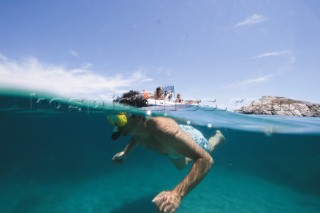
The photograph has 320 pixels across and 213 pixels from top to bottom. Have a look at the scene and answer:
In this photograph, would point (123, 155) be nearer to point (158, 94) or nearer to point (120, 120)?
point (120, 120)

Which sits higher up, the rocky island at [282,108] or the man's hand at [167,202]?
the rocky island at [282,108]

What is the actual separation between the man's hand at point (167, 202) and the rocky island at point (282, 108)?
17955mm

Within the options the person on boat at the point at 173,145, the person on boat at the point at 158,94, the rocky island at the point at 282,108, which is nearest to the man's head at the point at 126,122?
the person on boat at the point at 173,145

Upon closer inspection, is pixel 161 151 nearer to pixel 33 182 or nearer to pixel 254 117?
pixel 254 117

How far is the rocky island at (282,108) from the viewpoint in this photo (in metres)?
20.4

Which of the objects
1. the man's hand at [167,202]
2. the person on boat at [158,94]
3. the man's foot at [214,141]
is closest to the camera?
the man's hand at [167,202]

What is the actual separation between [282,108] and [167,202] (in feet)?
71.5

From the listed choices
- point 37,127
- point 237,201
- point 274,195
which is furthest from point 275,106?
point 37,127

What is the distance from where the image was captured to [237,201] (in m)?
14.3

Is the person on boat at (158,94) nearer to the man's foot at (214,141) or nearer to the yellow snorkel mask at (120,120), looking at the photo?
the man's foot at (214,141)

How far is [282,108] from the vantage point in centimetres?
2109

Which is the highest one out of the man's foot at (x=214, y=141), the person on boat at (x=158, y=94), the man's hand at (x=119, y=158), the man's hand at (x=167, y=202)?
the person on boat at (x=158, y=94)

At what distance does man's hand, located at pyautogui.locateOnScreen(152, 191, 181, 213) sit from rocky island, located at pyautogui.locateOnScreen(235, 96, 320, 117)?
1795cm

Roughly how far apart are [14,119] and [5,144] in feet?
43.6
